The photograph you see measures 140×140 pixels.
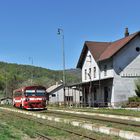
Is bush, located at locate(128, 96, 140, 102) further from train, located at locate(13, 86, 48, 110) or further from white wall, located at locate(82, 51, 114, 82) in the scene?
train, located at locate(13, 86, 48, 110)

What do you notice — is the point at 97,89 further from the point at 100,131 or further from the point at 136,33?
the point at 100,131

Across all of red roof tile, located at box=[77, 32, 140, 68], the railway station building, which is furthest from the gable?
the railway station building

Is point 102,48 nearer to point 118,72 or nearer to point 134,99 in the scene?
point 118,72

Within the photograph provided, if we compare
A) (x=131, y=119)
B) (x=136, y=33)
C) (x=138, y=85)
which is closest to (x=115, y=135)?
(x=131, y=119)

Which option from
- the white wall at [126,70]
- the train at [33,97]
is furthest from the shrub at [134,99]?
the train at [33,97]

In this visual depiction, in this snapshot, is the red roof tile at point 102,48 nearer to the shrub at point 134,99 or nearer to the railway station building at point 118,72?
the railway station building at point 118,72

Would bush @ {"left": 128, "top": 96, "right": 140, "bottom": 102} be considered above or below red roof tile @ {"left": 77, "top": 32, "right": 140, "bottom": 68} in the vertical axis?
below

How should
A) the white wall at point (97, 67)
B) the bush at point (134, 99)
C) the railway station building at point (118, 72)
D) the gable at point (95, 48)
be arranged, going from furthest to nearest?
the gable at point (95, 48) → the white wall at point (97, 67) → the railway station building at point (118, 72) → the bush at point (134, 99)

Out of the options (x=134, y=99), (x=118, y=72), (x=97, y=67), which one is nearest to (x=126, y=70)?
(x=118, y=72)

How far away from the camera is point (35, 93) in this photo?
46.5 meters

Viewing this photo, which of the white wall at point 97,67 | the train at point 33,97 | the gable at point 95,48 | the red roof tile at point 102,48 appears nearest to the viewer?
the train at point 33,97

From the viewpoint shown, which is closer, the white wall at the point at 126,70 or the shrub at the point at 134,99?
the shrub at the point at 134,99

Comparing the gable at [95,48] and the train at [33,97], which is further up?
the gable at [95,48]

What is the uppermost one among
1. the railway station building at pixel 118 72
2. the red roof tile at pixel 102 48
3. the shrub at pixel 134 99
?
the red roof tile at pixel 102 48
